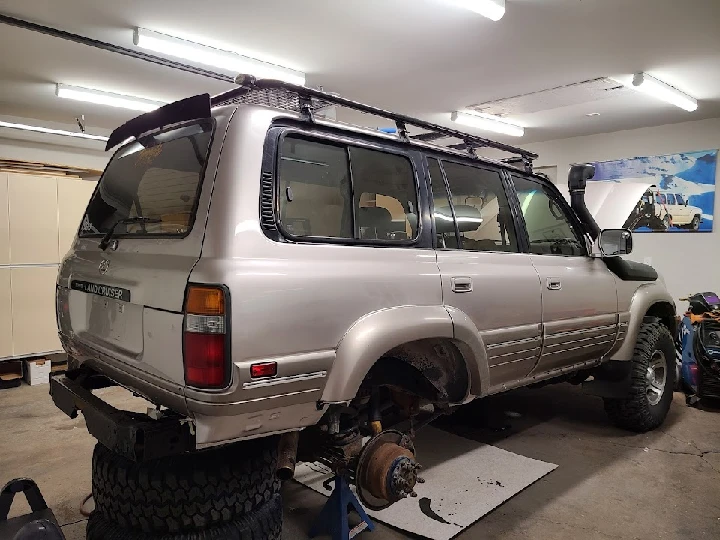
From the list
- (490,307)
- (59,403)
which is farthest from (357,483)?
(59,403)

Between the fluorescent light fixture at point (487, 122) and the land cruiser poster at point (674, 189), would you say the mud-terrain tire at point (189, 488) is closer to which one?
the fluorescent light fixture at point (487, 122)

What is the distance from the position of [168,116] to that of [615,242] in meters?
2.78

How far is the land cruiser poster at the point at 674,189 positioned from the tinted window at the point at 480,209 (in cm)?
554

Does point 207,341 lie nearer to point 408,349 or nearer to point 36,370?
point 408,349

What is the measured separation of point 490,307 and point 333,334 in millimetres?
961

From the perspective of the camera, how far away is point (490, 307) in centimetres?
237

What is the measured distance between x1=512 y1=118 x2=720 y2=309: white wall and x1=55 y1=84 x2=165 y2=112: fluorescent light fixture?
23.5 feet

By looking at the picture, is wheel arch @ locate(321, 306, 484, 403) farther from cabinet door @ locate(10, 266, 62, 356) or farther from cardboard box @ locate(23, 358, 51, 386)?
cabinet door @ locate(10, 266, 62, 356)

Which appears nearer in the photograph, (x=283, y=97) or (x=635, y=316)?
(x=283, y=97)

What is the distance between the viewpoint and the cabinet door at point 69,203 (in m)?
5.84

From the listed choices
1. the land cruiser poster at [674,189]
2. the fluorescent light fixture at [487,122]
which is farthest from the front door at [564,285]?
the land cruiser poster at [674,189]

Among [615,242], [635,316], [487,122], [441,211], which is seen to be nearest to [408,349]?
[441,211]

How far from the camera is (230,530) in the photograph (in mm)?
1780

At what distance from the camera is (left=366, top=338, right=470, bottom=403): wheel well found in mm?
2141
